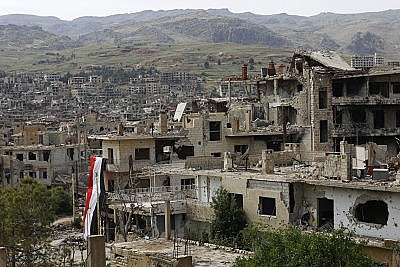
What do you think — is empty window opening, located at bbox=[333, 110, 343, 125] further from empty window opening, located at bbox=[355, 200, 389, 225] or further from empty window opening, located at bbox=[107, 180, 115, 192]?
empty window opening, located at bbox=[355, 200, 389, 225]

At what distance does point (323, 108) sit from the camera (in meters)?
49.7

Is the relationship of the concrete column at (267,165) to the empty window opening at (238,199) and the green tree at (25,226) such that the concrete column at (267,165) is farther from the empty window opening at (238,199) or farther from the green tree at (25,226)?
the green tree at (25,226)

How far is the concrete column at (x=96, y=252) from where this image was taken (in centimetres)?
2414

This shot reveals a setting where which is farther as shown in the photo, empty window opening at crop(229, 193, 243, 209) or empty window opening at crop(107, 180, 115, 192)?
empty window opening at crop(107, 180, 115, 192)

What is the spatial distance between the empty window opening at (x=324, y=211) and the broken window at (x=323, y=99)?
58.8ft

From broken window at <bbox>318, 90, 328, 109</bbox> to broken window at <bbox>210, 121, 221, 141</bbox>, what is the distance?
20.0 ft

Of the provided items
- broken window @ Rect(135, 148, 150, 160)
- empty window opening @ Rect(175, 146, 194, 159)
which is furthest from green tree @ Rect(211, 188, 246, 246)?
empty window opening @ Rect(175, 146, 194, 159)

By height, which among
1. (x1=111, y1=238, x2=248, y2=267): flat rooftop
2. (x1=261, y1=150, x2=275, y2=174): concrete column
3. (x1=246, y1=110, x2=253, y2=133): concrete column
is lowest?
(x1=111, y1=238, x2=248, y2=267): flat rooftop

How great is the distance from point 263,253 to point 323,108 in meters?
26.7

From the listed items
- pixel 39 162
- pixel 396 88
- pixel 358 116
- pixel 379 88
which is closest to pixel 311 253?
pixel 396 88

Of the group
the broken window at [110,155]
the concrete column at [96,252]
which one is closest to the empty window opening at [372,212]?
the concrete column at [96,252]

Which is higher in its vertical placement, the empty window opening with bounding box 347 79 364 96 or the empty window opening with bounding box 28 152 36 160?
the empty window opening with bounding box 347 79 364 96

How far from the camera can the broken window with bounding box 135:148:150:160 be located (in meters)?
46.3

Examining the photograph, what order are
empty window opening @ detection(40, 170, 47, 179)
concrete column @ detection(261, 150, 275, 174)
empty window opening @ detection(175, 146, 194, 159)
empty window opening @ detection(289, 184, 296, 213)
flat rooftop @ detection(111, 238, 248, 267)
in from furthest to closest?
empty window opening @ detection(40, 170, 47, 179), empty window opening @ detection(175, 146, 194, 159), concrete column @ detection(261, 150, 275, 174), empty window opening @ detection(289, 184, 296, 213), flat rooftop @ detection(111, 238, 248, 267)
